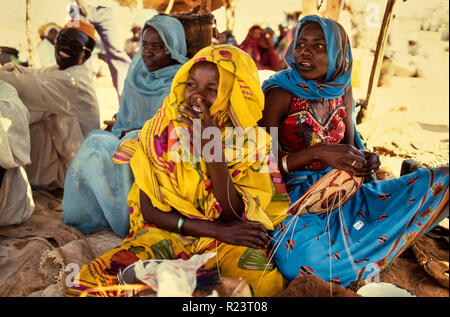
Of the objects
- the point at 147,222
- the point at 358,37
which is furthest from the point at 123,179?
the point at 358,37

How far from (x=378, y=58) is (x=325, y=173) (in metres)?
4.05

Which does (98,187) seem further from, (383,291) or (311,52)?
(383,291)

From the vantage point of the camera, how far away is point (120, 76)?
20.7ft

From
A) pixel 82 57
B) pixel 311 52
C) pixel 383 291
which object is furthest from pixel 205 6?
pixel 383 291

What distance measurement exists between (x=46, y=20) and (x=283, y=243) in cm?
569

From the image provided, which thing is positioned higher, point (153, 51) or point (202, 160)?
point (153, 51)

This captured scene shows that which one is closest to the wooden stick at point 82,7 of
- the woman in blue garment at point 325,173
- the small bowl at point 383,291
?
the woman in blue garment at point 325,173

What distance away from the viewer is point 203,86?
1942mm

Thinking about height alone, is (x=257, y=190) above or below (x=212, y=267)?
above

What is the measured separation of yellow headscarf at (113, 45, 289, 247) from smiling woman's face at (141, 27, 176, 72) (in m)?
1.54

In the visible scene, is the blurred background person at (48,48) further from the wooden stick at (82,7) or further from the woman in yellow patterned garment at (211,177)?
the woman in yellow patterned garment at (211,177)

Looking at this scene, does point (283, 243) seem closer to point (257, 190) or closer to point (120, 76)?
point (257, 190)

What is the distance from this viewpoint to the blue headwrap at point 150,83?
3449 millimetres

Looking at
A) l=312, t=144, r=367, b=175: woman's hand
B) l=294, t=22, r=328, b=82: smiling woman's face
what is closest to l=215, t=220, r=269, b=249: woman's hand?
l=312, t=144, r=367, b=175: woman's hand
